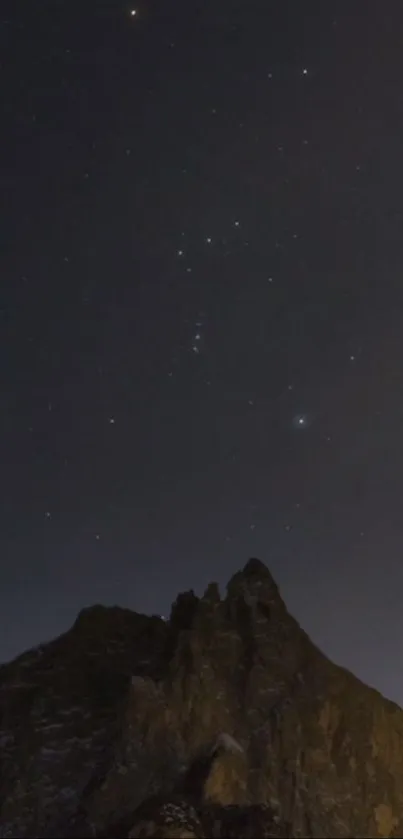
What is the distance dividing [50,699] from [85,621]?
559 cm

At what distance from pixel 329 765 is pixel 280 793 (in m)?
3.05

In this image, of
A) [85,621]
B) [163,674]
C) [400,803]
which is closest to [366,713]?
[400,803]

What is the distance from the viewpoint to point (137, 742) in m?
34.8

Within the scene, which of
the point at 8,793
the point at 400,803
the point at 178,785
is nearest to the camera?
the point at 178,785

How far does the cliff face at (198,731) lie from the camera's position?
33000 millimetres

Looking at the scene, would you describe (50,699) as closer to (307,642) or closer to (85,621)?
(85,621)

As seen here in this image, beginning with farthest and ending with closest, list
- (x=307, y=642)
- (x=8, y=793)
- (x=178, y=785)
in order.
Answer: (x=307, y=642) < (x=8, y=793) < (x=178, y=785)

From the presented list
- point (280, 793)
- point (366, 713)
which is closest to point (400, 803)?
point (366, 713)

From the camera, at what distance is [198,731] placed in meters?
36.5

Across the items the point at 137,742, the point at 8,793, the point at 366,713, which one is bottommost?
the point at 8,793

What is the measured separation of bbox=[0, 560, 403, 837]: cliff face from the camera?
3300 centimetres

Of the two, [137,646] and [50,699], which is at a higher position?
[137,646]

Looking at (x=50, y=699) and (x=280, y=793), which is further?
(x=50, y=699)

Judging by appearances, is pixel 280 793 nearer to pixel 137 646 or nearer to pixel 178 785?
pixel 178 785
